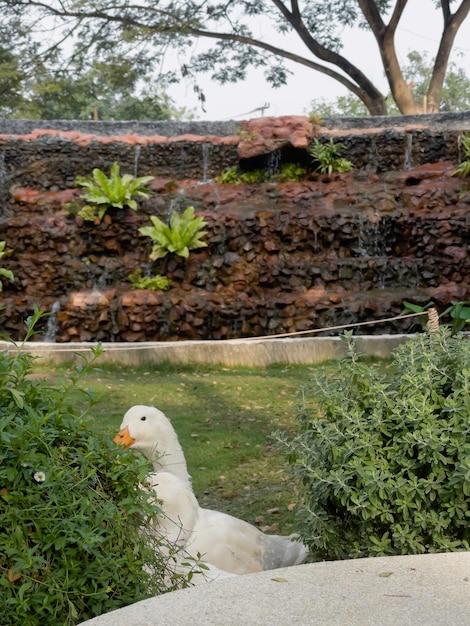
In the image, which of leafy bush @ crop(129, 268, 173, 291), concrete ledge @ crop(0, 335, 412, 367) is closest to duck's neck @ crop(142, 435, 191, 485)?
concrete ledge @ crop(0, 335, 412, 367)

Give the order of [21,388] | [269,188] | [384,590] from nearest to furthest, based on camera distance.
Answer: [384,590], [21,388], [269,188]

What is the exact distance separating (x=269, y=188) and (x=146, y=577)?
10.7m

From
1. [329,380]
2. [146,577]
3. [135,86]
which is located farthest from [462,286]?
[135,86]

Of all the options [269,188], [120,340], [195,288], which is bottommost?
[120,340]

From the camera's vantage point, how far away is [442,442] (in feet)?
9.46

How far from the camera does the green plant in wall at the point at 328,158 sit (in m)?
13.2

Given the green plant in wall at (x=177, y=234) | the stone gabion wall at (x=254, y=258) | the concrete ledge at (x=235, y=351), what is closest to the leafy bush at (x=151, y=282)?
the stone gabion wall at (x=254, y=258)

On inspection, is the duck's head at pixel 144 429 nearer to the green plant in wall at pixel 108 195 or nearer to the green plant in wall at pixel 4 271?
the green plant in wall at pixel 4 271

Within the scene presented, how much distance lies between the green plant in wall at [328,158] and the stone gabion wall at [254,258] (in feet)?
0.82

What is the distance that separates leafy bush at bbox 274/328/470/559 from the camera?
290cm

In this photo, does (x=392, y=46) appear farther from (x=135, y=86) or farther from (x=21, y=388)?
(x=21, y=388)

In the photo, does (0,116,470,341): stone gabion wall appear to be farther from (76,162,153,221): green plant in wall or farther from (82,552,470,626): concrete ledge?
(82,552,470,626): concrete ledge

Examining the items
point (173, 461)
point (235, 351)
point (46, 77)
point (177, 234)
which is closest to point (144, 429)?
point (173, 461)

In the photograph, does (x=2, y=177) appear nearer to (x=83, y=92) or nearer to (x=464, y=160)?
(x=464, y=160)
